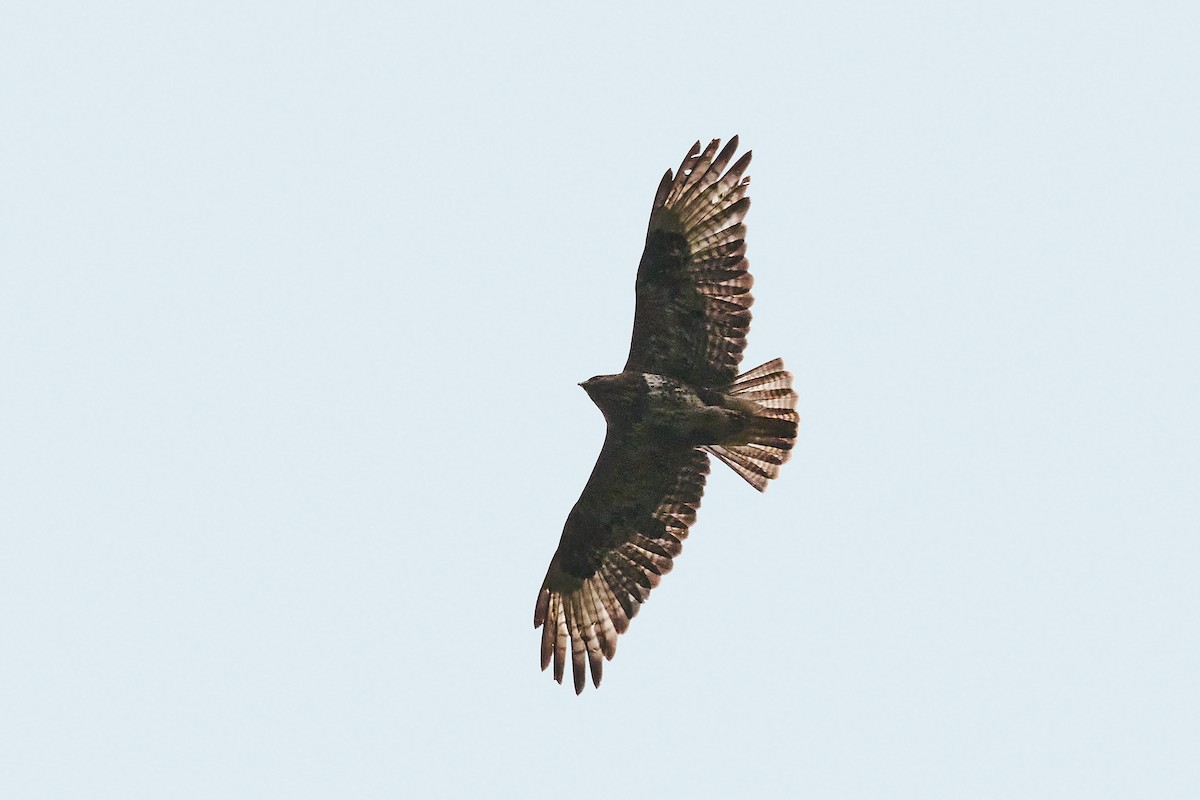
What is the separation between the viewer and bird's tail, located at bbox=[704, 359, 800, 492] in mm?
12461

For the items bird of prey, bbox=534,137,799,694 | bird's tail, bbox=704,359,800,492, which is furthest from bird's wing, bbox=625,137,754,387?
bird's tail, bbox=704,359,800,492

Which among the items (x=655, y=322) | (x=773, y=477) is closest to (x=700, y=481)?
(x=773, y=477)

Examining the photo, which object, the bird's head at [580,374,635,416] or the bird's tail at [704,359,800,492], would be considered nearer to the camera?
the bird's head at [580,374,635,416]

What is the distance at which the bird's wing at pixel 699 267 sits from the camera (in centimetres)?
1216

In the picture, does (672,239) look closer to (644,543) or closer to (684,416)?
(684,416)

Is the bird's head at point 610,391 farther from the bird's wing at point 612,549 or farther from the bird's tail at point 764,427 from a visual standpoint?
the bird's tail at point 764,427

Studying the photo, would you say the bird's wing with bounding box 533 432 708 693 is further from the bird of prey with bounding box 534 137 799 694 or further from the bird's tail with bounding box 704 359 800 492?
the bird's tail with bounding box 704 359 800 492

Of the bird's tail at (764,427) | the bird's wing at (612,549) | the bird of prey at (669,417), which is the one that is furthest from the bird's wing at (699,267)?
the bird's wing at (612,549)

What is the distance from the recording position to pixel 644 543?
1316 cm

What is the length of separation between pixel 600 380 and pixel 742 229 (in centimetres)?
158

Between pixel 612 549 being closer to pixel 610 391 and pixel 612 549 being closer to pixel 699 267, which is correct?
pixel 610 391

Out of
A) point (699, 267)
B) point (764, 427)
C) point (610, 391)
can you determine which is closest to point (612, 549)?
point (610, 391)

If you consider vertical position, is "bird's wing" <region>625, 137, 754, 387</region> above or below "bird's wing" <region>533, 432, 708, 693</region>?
above

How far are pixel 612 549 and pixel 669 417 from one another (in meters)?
1.44
